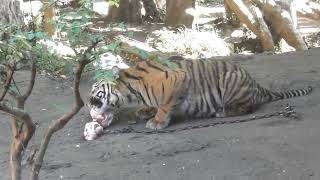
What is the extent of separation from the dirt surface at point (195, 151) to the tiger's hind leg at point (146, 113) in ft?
0.53

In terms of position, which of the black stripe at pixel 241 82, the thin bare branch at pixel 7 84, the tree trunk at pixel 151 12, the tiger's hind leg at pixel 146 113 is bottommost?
the tree trunk at pixel 151 12

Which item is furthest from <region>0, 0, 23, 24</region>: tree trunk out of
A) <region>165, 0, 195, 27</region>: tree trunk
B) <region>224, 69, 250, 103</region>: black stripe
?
<region>165, 0, 195, 27</region>: tree trunk

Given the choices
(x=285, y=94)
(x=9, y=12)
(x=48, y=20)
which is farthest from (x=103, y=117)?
(x=9, y=12)

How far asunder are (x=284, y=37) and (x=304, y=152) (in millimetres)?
9879

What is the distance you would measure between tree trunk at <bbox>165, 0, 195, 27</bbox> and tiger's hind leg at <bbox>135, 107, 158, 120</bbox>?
10433 mm

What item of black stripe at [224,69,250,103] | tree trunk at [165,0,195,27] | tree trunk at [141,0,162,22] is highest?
black stripe at [224,69,250,103]

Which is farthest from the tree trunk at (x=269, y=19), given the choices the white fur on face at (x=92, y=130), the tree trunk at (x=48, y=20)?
the white fur on face at (x=92, y=130)

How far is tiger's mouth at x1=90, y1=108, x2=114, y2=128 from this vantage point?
623 cm

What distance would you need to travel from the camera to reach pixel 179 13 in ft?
55.8

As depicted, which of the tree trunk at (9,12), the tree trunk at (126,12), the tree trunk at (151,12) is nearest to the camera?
the tree trunk at (9,12)

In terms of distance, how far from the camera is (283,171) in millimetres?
4551

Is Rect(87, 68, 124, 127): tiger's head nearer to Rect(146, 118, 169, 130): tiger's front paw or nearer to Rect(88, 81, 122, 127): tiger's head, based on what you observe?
Rect(88, 81, 122, 127): tiger's head

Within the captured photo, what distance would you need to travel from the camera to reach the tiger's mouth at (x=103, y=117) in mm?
6234

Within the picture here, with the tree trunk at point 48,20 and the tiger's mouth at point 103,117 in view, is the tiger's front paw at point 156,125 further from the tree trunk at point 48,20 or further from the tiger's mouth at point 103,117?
the tree trunk at point 48,20
